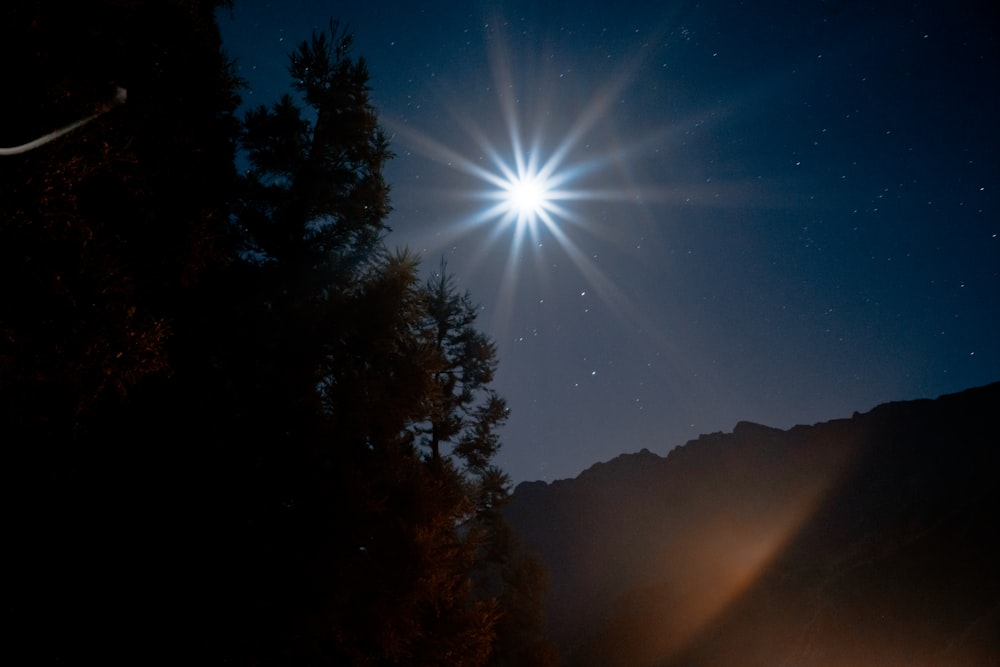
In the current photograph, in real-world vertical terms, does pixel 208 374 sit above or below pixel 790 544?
above

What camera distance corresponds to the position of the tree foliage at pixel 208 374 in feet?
10.5

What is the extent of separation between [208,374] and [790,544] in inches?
3602

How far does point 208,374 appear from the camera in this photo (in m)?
5.91

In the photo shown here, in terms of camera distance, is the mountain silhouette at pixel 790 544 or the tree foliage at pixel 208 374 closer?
the tree foliage at pixel 208 374

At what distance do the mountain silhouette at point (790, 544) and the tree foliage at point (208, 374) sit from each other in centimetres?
1507

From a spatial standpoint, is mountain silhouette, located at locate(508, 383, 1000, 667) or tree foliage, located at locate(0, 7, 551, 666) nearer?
tree foliage, located at locate(0, 7, 551, 666)

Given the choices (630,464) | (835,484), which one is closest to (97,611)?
(835,484)

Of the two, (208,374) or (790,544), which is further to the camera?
(790,544)

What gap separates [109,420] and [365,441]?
2892 millimetres

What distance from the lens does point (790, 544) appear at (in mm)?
74188

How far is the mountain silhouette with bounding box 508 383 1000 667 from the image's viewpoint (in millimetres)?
38375

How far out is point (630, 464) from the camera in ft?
454

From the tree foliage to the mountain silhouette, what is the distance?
49.5ft

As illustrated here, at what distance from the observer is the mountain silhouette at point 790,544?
126 ft
